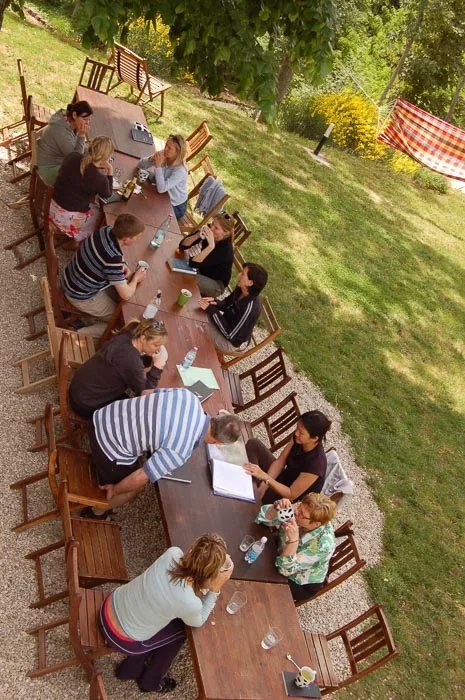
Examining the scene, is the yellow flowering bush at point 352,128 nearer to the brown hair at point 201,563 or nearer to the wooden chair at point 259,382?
the wooden chair at point 259,382

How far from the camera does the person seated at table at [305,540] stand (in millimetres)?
3988

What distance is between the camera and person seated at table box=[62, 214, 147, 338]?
5.17 metres

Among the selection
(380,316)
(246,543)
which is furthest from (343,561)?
(380,316)

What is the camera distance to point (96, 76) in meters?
10.1

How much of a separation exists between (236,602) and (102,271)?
9.79ft

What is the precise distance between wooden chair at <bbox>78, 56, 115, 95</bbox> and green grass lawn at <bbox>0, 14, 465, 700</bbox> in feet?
0.82

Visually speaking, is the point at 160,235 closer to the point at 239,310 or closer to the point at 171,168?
the point at 239,310

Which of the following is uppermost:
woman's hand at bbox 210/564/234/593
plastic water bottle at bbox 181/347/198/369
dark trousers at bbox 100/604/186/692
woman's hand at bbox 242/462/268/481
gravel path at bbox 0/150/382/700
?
woman's hand at bbox 210/564/234/593

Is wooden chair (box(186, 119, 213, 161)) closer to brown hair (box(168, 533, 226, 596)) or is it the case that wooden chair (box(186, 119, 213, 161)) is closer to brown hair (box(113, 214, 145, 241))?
brown hair (box(113, 214, 145, 241))

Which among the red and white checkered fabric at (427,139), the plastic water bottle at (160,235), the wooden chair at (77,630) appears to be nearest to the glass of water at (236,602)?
the wooden chair at (77,630)

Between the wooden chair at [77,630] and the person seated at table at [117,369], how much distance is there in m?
1.36

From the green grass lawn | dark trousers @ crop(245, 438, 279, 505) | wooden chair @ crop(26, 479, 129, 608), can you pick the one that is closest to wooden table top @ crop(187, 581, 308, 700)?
wooden chair @ crop(26, 479, 129, 608)

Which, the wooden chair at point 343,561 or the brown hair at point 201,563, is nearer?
the brown hair at point 201,563

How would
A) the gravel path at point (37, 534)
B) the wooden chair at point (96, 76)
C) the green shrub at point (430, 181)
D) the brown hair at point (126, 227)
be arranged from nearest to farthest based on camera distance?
the gravel path at point (37, 534), the brown hair at point (126, 227), the wooden chair at point (96, 76), the green shrub at point (430, 181)
